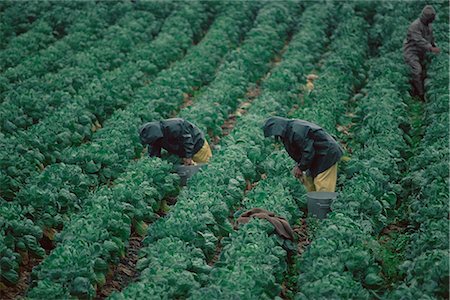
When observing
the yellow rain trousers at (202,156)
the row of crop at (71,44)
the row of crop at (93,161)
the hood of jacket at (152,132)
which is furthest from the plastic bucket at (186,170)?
the row of crop at (71,44)

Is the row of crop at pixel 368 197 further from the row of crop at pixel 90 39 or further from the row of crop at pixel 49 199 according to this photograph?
the row of crop at pixel 90 39

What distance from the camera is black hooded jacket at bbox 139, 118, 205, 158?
13.9 metres

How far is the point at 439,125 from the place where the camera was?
49.2 ft

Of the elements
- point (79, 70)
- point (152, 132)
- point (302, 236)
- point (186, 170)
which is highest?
point (152, 132)

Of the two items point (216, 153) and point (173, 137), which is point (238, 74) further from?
point (173, 137)

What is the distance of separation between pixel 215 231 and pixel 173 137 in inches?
93.3

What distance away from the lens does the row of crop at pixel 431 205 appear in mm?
10039

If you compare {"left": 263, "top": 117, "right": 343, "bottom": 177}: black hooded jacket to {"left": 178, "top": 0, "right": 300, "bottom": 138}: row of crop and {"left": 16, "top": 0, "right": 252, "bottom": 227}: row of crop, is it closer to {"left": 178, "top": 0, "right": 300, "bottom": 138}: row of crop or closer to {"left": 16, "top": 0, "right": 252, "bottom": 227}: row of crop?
{"left": 16, "top": 0, "right": 252, "bottom": 227}: row of crop

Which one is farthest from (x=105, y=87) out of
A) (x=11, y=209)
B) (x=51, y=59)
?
(x=11, y=209)

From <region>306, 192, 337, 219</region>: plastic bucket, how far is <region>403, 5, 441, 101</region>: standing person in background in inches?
242

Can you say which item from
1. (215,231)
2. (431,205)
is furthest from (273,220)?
(431,205)

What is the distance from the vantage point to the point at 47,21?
2336 centimetres

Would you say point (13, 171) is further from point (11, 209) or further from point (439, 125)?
point (439, 125)

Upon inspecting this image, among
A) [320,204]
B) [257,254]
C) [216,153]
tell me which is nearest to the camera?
[257,254]
